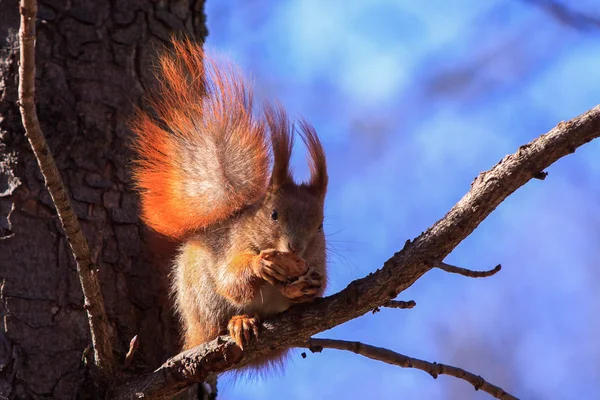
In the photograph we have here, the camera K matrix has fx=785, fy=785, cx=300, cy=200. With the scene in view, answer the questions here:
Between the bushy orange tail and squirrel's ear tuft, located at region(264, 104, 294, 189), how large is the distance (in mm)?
27

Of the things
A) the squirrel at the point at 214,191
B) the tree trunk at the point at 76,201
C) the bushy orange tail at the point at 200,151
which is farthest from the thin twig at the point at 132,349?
the bushy orange tail at the point at 200,151

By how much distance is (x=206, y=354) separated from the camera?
1717mm

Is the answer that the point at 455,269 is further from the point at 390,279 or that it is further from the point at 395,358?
the point at 395,358

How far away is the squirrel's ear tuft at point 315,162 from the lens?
219cm

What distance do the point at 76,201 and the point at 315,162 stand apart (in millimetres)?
672

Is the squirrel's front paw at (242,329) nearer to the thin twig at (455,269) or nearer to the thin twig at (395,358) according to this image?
the thin twig at (395,358)

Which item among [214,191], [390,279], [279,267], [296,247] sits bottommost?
[390,279]

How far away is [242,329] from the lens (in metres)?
1.77

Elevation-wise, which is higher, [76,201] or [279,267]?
[76,201]

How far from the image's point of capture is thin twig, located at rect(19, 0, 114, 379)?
50.1 inches

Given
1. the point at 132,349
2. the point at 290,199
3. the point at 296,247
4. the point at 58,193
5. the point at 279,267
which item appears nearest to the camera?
the point at 58,193

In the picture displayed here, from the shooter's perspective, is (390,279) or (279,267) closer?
(390,279)

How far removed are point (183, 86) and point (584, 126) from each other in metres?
1.05

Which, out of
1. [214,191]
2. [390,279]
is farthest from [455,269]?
[214,191]
